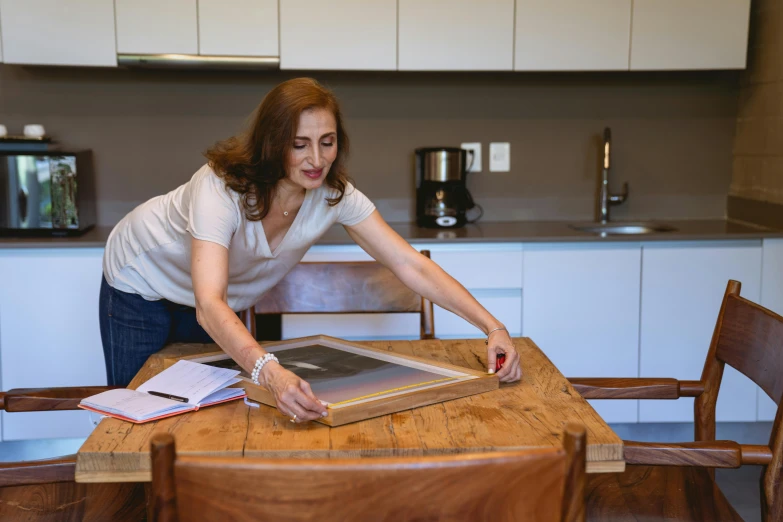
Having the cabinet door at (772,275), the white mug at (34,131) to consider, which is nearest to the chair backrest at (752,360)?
the cabinet door at (772,275)

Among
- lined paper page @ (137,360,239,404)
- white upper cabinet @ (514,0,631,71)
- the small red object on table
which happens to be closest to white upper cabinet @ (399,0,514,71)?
white upper cabinet @ (514,0,631,71)

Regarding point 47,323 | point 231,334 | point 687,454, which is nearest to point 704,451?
point 687,454

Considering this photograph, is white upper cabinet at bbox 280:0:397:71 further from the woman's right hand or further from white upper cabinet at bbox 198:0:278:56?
the woman's right hand

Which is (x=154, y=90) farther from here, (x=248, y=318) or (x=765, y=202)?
(x=765, y=202)

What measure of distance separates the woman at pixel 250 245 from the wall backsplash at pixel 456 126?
1.41 meters

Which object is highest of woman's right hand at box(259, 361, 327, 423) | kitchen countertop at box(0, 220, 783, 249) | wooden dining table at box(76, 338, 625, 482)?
kitchen countertop at box(0, 220, 783, 249)

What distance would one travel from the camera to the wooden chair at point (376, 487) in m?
0.77

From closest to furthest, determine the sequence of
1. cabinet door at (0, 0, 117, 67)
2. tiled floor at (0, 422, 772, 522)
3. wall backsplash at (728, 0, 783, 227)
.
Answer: tiled floor at (0, 422, 772, 522) < cabinet door at (0, 0, 117, 67) < wall backsplash at (728, 0, 783, 227)

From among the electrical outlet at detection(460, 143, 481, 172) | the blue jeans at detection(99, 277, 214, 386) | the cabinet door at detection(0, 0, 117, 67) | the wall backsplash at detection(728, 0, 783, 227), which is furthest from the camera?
the electrical outlet at detection(460, 143, 481, 172)

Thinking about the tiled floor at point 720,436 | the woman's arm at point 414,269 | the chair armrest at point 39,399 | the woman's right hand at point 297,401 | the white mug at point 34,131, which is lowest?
the tiled floor at point 720,436

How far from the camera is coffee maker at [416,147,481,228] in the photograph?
10.3 feet

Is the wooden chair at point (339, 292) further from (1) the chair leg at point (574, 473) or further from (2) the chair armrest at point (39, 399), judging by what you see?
(1) the chair leg at point (574, 473)

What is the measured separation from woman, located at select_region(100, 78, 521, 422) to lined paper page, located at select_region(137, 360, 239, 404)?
55mm

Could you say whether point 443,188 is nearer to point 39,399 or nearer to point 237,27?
point 237,27
